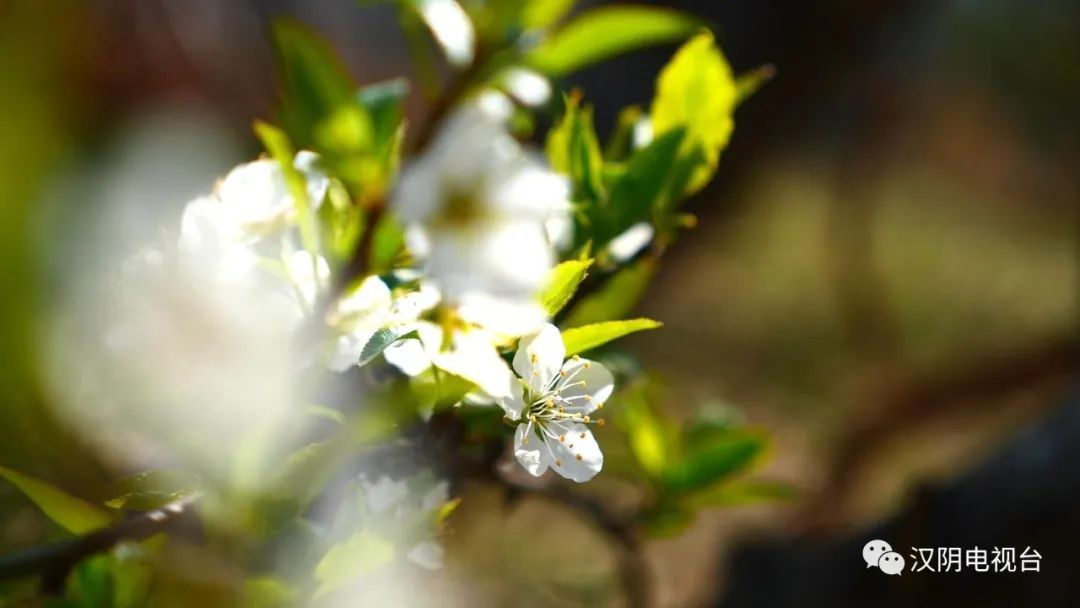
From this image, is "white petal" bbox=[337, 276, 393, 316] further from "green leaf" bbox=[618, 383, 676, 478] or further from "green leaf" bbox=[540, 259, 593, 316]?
"green leaf" bbox=[618, 383, 676, 478]

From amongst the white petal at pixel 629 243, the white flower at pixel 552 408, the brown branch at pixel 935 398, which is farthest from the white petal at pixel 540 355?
the brown branch at pixel 935 398

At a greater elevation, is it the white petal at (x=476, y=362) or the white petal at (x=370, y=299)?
the white petal at (x=370, y=299)

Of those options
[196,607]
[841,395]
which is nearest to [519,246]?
[196,607]

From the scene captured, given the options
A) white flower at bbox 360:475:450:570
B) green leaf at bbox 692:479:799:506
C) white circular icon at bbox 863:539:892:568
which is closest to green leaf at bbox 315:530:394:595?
white flower at bbox 360:475:450:570

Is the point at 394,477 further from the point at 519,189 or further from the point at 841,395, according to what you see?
the point at 841,395

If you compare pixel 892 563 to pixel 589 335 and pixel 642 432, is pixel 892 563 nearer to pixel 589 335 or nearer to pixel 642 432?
pixel 642 432

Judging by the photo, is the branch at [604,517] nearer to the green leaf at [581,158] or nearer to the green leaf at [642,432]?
the green leaf at [642,432]
